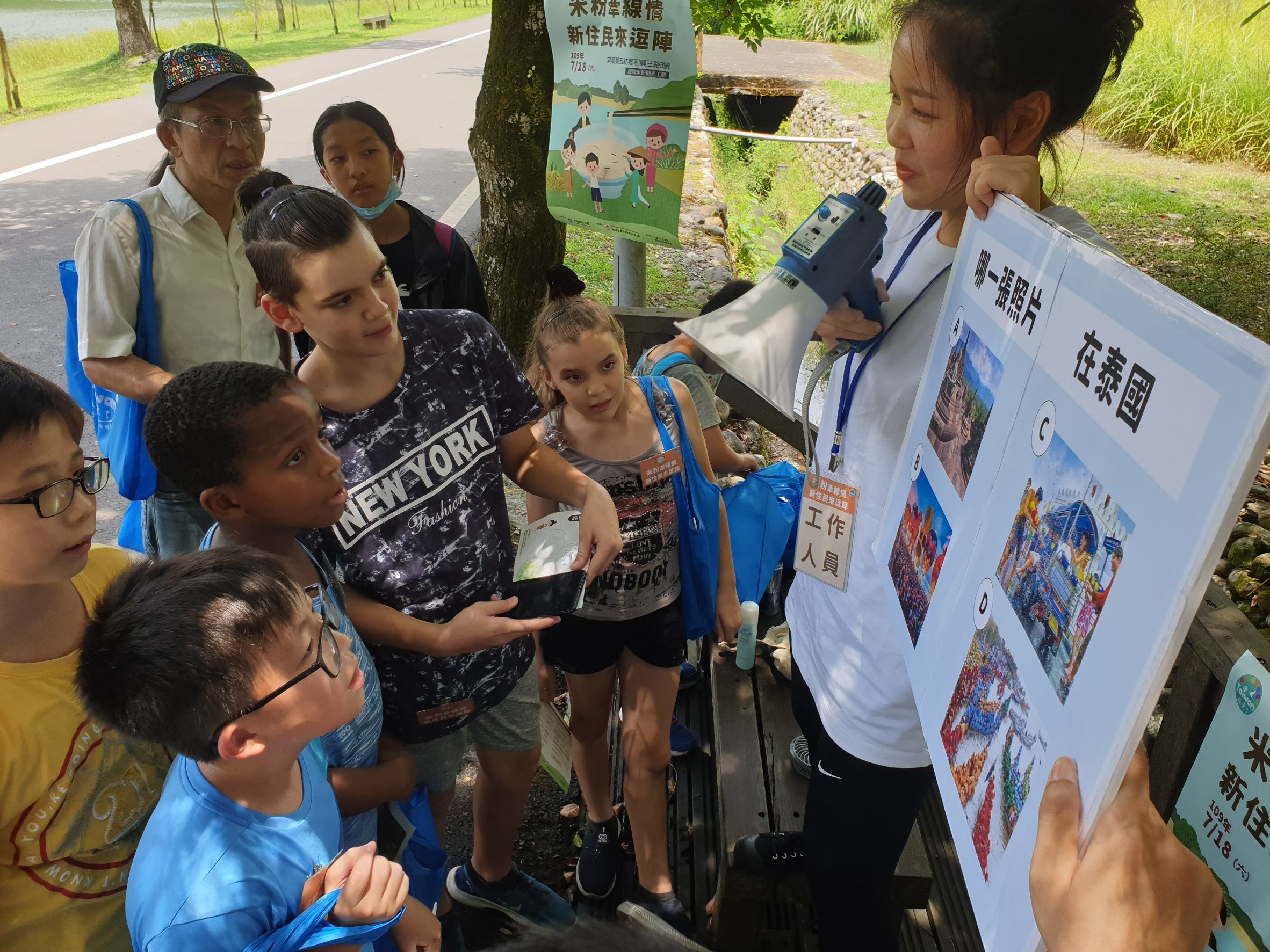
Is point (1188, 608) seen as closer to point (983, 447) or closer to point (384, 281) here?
point (983, 447)

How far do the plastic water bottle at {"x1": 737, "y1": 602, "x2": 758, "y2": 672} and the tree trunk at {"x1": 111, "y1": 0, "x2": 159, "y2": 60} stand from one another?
19829mm

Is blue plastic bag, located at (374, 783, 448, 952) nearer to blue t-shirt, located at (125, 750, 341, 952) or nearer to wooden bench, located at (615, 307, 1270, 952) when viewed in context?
blue t-shirt, located at (125, 750, 341, 952)

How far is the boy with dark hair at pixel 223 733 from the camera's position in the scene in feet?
3.95

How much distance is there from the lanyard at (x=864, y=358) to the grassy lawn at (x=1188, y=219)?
3640mm

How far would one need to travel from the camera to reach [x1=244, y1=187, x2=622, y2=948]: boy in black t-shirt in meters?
1.73

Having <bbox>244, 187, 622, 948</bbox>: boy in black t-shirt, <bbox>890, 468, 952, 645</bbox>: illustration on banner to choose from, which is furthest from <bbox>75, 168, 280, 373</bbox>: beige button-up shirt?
<bbox>890, 468, 952, 645</bbox>: illustration on banner

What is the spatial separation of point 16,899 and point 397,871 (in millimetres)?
549

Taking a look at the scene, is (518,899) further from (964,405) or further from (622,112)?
(622,112)

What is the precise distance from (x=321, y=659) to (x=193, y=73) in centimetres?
201

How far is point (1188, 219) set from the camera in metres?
7.69

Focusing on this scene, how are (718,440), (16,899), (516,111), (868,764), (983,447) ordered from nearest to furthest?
(983,447), (16,899), (868,764), (718,440), (516,111)

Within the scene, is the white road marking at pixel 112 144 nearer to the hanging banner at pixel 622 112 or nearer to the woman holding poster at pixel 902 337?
the hanging banner at pixel 622 112

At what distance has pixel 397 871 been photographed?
1338 millimetres

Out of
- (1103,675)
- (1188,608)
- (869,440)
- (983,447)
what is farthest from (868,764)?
(1188,608)
